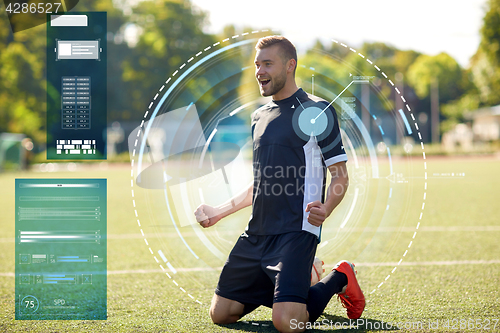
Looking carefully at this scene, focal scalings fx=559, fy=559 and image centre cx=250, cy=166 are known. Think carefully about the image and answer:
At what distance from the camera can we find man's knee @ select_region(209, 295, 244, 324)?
312 centimetres

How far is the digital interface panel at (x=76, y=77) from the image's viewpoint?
3.33 m

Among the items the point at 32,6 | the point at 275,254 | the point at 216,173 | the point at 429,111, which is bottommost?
the point at 275,254

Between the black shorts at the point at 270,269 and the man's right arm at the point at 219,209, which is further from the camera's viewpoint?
the man's right arm at the point at 219,209

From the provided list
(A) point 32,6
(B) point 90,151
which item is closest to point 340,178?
(B) point 90,151

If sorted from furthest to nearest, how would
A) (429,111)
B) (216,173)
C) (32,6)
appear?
1. (429,111)
2. (216,173)
3. (32,6)

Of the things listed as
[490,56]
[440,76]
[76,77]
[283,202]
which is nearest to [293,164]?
[283,202]

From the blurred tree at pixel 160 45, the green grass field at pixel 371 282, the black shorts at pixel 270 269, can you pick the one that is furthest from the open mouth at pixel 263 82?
the blurred tree at pixel 160 45

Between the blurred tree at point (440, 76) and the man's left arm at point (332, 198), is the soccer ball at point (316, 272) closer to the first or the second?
the man's left arm at point (332, 198)

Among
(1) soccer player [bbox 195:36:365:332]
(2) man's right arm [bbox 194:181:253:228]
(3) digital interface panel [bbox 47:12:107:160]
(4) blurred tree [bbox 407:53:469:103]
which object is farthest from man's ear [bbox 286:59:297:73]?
(4) blurred tree [bbox 407:53:469:103]

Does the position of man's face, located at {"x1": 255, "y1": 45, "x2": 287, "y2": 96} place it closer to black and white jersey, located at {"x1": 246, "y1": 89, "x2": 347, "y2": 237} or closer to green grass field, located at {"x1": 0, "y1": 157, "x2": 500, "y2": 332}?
black and white jersey, located at {"x1": 246, "y1": 89, "x2": 347, "y2": 237}

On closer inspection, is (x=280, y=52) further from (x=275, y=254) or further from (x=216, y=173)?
(x=216, y=173)

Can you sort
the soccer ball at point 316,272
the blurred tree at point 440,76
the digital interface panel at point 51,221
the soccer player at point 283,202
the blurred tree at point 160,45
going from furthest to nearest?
1. the blurred tree at point 440,76
2. the blurred tree at point 160,45
3. the soccer ball at point 316,272
4. the digital interface panel at point 51,221
5. the soccer player at point 283,202

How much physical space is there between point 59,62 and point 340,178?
1.83 metres

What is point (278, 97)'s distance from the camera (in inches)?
128
